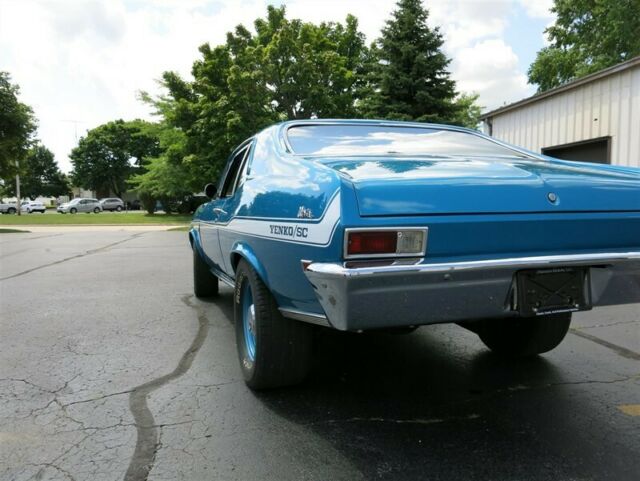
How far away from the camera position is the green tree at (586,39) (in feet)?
81.8

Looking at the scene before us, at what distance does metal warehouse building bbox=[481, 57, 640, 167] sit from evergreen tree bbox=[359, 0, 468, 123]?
26.5ft

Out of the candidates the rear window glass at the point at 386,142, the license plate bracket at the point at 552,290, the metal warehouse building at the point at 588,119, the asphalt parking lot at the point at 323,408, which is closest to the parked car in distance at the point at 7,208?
the metal warehouse building at the point at 588,119

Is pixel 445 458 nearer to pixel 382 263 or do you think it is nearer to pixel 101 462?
pixel 382 263

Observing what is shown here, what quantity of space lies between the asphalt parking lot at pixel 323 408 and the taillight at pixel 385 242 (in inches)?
38.9

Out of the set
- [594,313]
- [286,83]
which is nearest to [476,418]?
[594,313]

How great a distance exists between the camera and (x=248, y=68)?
880 inches

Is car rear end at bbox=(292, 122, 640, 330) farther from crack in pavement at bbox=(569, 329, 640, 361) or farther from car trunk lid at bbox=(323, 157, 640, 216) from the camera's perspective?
crack in pavement at bbox=(569, 329, 640, 361)

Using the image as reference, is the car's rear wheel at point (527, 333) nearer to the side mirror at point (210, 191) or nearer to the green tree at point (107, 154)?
the side mirror at point (210, 191)

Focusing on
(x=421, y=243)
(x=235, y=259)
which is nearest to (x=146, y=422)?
(x=235, y=259)

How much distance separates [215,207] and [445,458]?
2981mm

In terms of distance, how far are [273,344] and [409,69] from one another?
19.7m

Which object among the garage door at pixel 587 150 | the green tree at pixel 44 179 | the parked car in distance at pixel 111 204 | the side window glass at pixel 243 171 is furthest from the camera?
the green tree at pixel 44 179

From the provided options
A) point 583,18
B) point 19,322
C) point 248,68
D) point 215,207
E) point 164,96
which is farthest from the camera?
point 164,96

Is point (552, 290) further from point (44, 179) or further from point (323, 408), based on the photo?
Result: point (44, 179)
